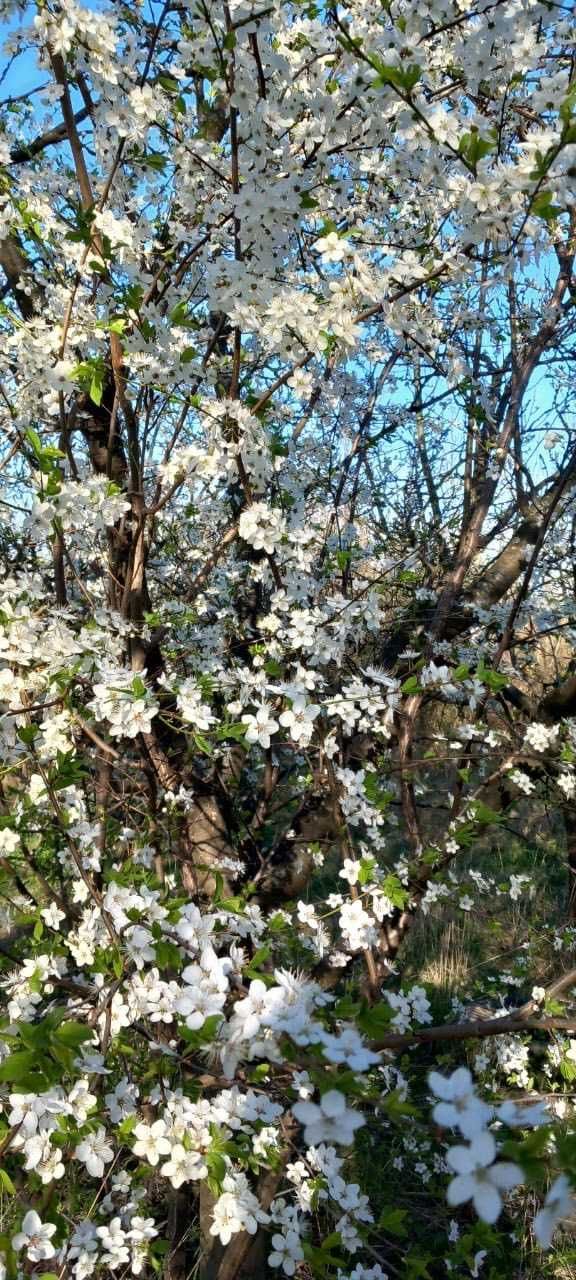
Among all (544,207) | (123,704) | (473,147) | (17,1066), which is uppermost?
(473,147)

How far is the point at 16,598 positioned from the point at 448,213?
1805 millimetres

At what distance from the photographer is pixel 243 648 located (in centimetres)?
354

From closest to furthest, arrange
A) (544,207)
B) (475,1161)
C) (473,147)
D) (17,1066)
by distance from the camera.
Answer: (475,1161) → (17,1066) → (544,207) → (473,147)

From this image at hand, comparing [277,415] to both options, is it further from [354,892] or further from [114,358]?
[354,892]

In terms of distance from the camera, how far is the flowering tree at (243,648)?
1533 mm

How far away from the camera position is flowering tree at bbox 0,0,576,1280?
5.03 ft

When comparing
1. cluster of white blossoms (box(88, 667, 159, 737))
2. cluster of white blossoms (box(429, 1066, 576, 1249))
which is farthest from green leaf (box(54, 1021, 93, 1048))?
cluster of white blossoms (box(88, 667, 159, 737))

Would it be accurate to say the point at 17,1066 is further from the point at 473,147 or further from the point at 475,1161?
the point at 473,147

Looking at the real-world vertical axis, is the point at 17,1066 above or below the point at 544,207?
below

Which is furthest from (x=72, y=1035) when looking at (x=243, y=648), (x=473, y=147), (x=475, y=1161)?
(x=243, y=648)

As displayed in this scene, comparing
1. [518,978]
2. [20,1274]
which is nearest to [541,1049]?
[518,978]

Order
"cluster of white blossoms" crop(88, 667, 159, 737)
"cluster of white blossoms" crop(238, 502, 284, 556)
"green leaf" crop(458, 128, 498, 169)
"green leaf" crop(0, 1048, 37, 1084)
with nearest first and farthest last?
"green leaf" crop(0, 1048, 37, 1084)
"green leaf" crop(458, 128, 498, 169)
"cluster of white blossoms" crop(88, 667, 159, 737)
"cluster of white blossoms" crop(238, 502, 284, 556)

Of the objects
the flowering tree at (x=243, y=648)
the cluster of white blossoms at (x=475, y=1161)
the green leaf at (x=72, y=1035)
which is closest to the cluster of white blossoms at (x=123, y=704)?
the flowering tree at (x=243, y=648)

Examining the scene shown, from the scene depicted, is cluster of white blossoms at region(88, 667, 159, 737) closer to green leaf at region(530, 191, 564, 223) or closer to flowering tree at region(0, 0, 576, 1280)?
flowering tree at region(0, 0, 576, 1280)
